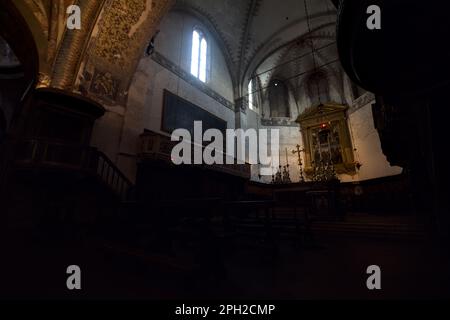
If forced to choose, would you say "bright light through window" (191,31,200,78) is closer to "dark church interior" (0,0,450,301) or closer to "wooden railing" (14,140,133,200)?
"dark church interior" (0,0,450,301)

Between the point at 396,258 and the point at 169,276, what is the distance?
323 cm

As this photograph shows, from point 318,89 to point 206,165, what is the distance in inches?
460

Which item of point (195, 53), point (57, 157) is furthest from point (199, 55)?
point (57, 157)

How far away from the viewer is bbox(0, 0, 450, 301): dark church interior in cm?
215

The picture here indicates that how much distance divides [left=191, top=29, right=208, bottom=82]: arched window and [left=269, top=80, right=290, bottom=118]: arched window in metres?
6.74

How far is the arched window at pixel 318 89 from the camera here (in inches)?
589

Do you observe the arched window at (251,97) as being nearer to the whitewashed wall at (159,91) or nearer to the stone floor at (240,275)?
the whitewashed wall at (159,91)

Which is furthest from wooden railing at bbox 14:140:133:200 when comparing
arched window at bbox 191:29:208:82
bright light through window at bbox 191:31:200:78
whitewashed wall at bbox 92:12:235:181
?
bright light through window at bbox 191:31:200:78

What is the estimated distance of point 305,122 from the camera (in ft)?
46.7

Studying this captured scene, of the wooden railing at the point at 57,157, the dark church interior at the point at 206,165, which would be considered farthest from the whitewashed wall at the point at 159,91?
the wooden railing at the point at 57,157

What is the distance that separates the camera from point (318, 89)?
50.3 ft

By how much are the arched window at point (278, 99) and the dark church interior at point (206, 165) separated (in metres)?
2.46
